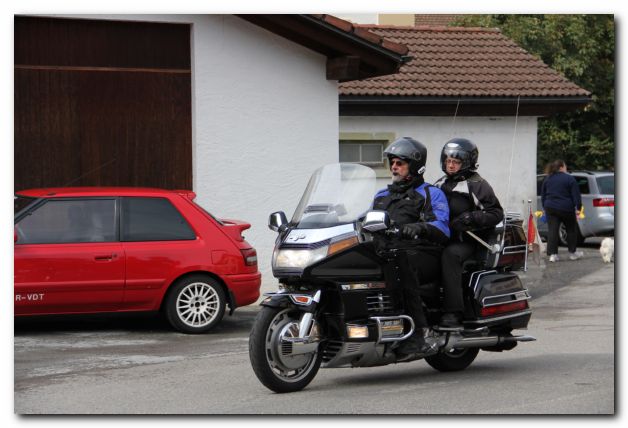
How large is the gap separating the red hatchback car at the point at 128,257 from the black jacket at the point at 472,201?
3.80 metres

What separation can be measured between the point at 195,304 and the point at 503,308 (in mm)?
4108

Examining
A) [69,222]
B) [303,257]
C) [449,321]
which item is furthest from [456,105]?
[303,257]

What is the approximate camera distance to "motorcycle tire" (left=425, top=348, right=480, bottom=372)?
9.85 m

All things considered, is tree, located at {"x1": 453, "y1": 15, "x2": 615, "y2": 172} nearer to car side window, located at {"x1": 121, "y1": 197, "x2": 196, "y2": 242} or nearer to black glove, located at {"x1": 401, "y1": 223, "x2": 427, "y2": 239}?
car side window, located at {"x1": 121, "y1": 197, "x2": 196, "y2": 242}

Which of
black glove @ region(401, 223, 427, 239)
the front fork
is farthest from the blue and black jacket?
the front fork

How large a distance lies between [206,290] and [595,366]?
4.44m

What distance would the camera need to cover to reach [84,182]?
49.8ft

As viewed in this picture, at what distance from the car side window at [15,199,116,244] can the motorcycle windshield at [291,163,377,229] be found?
3.93 meters

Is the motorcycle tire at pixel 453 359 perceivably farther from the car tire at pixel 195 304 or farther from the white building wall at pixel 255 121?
the white building wall at pixel 255 121

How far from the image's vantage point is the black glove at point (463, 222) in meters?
9.49

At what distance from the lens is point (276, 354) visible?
866 cm

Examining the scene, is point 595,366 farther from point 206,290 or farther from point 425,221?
point 206,290

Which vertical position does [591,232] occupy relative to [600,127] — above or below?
below

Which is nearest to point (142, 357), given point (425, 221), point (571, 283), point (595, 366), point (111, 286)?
point (111, 286)
